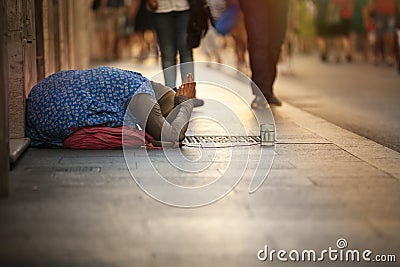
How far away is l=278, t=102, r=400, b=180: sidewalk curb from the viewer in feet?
21.7

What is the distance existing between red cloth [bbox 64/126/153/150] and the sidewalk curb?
5.08 feet

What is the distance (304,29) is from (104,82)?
73.7ft

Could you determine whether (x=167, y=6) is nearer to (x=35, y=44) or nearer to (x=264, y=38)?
(x=264, y=38)

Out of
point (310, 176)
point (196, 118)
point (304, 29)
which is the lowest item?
point (304, 29)

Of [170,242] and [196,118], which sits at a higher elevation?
[170,242]

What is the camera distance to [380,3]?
76.9ft

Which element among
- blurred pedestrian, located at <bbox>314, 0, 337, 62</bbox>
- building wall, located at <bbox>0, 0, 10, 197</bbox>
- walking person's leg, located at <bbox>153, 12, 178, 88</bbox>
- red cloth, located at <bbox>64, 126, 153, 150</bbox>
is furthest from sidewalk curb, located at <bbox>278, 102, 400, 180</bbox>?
blurred pedestrian, located at <bbox>314, 0, 337, 62</bbox>

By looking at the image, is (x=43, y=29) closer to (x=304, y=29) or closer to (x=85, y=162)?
(x=85, y=162)

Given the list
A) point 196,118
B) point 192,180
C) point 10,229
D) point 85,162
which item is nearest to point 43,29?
point 196,118

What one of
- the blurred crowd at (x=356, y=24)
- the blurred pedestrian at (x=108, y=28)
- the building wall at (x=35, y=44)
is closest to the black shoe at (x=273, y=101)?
the building wall at (x=35, y=44)

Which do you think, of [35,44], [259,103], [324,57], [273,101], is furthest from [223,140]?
[324,57]

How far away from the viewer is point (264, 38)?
10766mm

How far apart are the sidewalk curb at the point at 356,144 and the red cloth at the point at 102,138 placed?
155cm

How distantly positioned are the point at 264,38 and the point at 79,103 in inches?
158
